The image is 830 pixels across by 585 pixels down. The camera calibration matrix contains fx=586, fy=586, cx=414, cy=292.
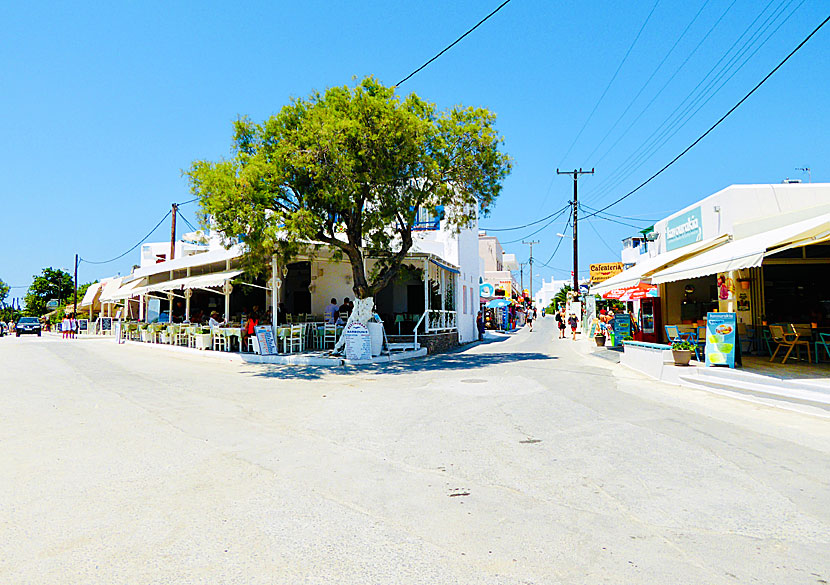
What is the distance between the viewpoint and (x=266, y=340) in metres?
18.4

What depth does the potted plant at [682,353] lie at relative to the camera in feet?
42.1

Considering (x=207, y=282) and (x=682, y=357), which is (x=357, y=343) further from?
(x=682, y=357)

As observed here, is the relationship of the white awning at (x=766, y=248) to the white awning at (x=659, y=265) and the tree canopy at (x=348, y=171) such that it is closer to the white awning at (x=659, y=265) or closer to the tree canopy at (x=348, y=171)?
the white awning at (x=659, y=265)

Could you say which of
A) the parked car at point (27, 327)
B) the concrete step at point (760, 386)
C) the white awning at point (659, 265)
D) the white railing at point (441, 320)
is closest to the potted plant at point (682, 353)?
the concrete step at point (760, 386)

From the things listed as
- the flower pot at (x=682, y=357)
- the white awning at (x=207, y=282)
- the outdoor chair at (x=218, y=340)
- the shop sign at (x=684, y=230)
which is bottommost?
the flower pot at (x=682, y=357)

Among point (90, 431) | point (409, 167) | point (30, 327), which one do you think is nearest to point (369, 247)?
point (409, 167)

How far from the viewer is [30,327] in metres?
45.5

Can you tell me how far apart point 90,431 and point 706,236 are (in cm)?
1587

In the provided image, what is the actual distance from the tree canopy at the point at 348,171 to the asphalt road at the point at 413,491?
633cm

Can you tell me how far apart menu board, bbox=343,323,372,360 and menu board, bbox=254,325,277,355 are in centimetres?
263

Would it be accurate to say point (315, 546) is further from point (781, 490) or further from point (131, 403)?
point (131, 403)

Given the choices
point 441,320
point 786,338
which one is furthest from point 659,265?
point 441,320

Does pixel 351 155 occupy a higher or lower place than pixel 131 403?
higher

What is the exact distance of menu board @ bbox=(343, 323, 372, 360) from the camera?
1733 centimetres
